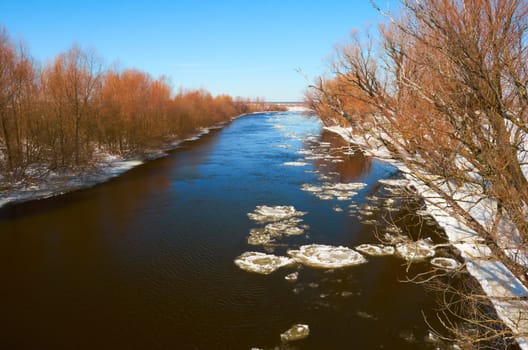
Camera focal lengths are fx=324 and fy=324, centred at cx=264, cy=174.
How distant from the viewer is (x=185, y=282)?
693 centimetres

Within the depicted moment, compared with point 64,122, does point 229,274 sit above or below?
below

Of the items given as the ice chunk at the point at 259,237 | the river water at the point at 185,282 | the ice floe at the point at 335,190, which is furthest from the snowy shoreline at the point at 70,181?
the ice floe at the point at 335,190

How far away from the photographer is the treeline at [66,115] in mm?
13852

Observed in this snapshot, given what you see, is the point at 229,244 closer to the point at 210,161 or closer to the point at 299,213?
the point at 299,213

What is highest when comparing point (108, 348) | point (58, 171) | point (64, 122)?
point (64, 122)

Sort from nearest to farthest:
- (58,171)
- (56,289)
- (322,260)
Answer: (56,289) < (322,260) < (58,171)

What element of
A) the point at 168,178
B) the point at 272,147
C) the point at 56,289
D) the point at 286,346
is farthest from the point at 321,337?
the point at 272,147

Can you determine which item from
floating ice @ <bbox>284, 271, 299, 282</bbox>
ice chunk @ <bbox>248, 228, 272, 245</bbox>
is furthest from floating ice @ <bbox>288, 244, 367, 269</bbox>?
ice chunk @ <bbox>248, 228, 272, 245</bbox>

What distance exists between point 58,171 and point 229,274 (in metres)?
13.4

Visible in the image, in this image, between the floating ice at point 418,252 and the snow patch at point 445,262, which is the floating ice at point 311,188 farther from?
the snow patch at point 445,262

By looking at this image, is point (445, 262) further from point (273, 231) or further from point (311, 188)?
point (311, 188)

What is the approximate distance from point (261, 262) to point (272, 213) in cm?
328

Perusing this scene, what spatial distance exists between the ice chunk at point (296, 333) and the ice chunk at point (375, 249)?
3.34 metres

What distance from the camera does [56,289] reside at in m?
6.70
